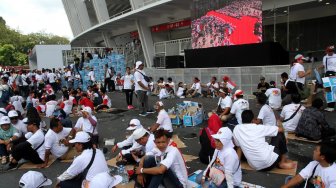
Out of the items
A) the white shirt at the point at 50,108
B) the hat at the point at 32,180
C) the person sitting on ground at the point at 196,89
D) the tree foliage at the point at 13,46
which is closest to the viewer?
the hat at the point at 32,180

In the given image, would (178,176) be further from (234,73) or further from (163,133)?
(234,73)

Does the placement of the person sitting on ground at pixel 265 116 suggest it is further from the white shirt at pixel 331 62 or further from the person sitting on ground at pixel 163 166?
the white shirt at pixel 331 62

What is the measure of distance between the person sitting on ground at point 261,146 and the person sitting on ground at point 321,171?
1.33m

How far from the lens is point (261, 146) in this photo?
4855mm

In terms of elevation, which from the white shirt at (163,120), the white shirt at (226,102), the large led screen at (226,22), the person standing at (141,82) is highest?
the large led screen at (226,22)

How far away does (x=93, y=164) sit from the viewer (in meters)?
4.15

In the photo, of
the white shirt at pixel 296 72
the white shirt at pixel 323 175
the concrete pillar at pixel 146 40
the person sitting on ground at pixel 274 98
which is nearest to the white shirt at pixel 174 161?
the white shirt at pixel 323 175

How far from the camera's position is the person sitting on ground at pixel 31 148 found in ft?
19.9

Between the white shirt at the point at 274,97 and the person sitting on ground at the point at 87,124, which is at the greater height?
the white shirt at the point at 274,97

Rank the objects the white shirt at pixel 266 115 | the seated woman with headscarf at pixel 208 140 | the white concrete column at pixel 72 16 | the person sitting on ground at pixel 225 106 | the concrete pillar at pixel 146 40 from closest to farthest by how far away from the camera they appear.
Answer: the seated woman with headscarf at pixel 208 140 → the white shirt at pixel 266 115 → the person sitting on ground at pixel 225 106 → the concrete pillar at pixel 146 40 → the white concrete column at pixel 72 16

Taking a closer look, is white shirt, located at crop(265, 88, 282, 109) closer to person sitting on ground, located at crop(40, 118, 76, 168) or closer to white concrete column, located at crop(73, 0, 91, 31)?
person sitting on ground, located at crop(40, 118, 76, 168)

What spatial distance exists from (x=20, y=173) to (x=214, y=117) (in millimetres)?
4172

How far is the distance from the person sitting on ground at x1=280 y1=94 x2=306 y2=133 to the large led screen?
317 inches

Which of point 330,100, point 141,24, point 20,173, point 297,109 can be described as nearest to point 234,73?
point 330,100
